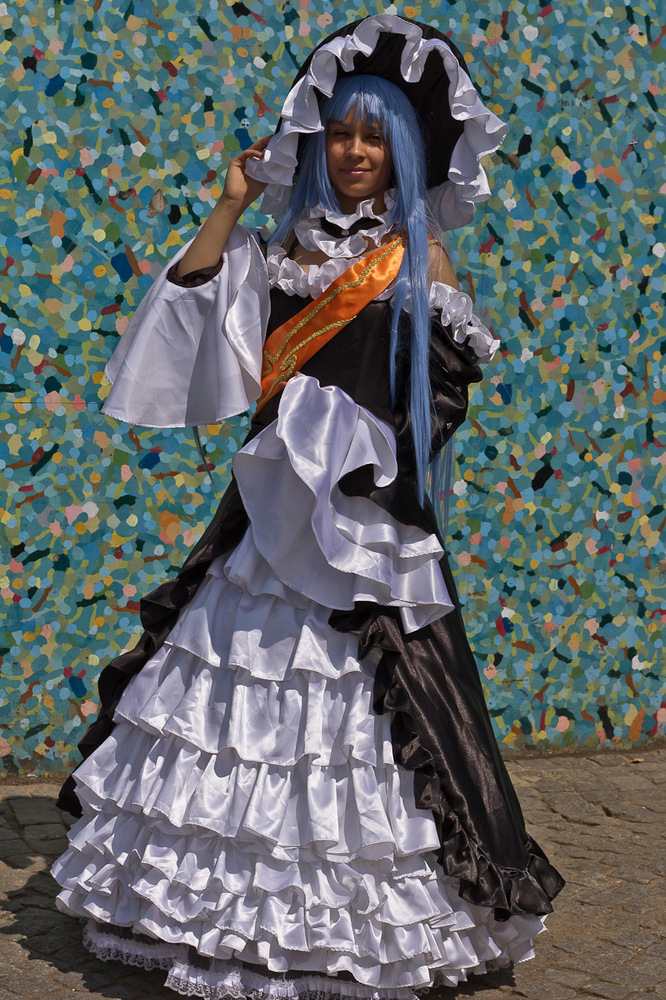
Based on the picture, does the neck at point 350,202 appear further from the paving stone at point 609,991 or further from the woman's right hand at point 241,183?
the paving stone at point 609,991

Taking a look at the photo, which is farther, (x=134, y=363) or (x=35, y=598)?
(x=35, y=598)

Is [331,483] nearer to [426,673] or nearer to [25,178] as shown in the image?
[426,673]

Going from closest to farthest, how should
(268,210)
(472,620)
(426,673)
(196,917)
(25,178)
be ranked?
(196,917), (426,673), (268,210), (25,178), (472,620)

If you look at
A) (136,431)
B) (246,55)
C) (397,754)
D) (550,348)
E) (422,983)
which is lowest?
(422,983)

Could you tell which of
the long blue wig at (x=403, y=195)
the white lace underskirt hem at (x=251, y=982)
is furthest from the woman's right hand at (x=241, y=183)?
the white lace underskirt hem at (x=251, y=982)

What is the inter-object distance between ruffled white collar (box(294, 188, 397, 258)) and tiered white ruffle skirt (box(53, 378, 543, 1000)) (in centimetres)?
62

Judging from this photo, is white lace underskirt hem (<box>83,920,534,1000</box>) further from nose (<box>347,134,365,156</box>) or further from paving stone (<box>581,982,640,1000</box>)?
nose (<box>347,134,365,156</box>)

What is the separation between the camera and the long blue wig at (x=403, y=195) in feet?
8.67

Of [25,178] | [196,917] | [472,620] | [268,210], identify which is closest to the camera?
[196,917]

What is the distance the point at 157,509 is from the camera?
422 cm

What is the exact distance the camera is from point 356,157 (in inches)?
107

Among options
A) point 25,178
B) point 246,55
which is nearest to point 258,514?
point 25,178

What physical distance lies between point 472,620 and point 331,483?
83.2 inches

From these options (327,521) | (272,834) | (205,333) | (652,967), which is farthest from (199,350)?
(652,967)
